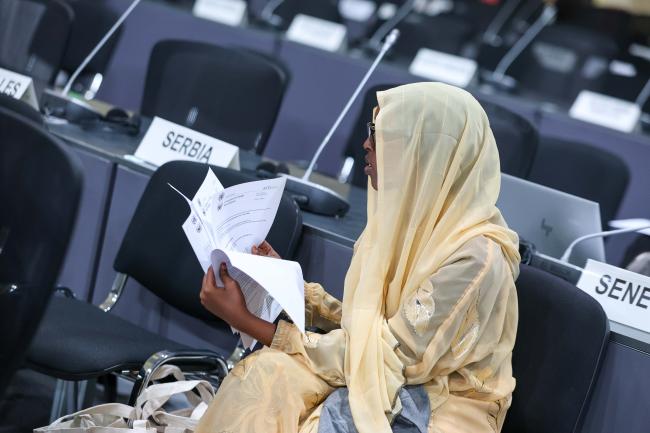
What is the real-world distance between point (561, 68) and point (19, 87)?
3.53 meters

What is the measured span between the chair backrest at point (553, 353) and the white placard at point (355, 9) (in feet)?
16.5

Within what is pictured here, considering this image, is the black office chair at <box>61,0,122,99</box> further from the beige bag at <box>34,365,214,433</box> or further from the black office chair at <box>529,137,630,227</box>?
the beige bag at <box>34,365,214,433</box>

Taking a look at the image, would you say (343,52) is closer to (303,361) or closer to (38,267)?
(303,361)

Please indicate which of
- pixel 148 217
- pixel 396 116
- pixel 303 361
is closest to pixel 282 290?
pixel 303 361

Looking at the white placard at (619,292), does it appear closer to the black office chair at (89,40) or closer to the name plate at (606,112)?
the name plate at (606,112)

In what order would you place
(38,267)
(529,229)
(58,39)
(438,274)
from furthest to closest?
(58,39), (529,229), (438,274), (38,267)

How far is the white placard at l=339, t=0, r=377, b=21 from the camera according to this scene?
6.75 meters

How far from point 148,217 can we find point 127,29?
7.97 ft

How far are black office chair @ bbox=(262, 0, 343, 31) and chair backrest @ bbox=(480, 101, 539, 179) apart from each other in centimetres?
286

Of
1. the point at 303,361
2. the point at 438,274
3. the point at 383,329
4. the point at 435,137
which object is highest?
the point at 435,137

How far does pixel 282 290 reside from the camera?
5.49 ft

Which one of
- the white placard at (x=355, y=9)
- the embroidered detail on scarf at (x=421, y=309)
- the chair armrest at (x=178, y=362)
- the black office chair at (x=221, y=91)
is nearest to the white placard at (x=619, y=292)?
the embroidered detail on scarf at (x=421, y=309)

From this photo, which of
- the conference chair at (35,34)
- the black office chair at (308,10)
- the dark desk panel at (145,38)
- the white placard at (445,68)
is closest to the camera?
the conference chair at (35,34)

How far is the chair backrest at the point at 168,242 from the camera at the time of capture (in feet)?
7.36
